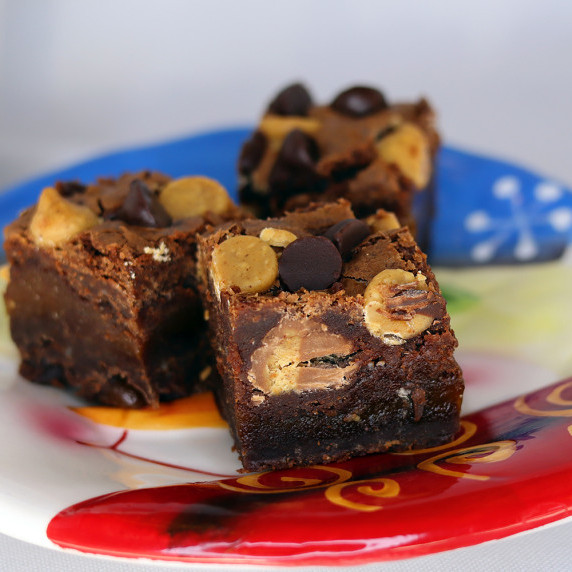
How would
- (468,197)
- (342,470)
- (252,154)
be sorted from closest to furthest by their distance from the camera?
1. (342,470)
2. (252,154)
3. (468,197)

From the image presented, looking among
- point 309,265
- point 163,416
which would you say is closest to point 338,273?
point 309,265

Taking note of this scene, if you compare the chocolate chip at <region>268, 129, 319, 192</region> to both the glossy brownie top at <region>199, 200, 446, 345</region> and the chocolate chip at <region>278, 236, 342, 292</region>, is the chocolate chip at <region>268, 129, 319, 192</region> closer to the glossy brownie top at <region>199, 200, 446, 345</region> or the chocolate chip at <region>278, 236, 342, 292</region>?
the glossy brownie top at <region>199, 200, 446, 345</region>

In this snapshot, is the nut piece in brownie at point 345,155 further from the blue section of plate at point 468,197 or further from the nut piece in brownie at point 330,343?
the nut piece in brownie at point 330,343

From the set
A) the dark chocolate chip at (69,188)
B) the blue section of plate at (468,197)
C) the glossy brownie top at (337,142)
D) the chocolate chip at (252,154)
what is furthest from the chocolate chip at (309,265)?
the blue section of plate at (468,197)

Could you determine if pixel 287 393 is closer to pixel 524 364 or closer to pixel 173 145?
pixel 524 364

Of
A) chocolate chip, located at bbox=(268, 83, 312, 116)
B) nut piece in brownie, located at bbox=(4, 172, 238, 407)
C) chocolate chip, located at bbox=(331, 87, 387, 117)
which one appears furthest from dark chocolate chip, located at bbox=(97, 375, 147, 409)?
chocolate chip, located at bbox=(331, 87, 387, 117)

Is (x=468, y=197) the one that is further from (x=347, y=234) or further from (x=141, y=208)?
(x=141, y=208)
